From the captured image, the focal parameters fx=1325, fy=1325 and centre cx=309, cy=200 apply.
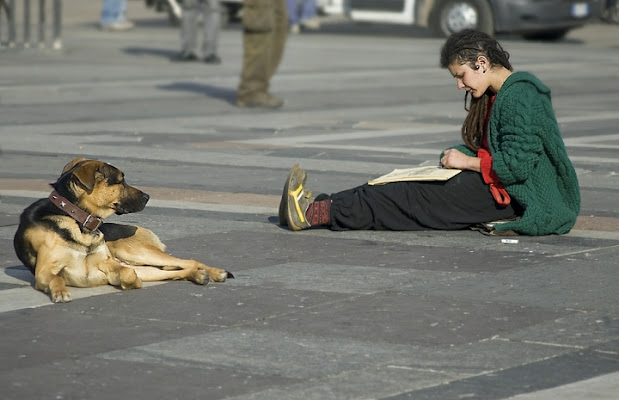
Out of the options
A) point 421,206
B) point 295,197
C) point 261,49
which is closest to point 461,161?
point 421,206

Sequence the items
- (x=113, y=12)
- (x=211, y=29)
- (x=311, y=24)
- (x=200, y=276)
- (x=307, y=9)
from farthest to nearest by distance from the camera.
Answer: (x=311, y=24), (x=113, y=12), (x=307, y=9), (x=211, y=29), (x=200, y=276)

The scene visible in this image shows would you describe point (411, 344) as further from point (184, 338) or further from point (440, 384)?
point (184, 338)

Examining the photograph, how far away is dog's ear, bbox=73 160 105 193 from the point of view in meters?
6.09

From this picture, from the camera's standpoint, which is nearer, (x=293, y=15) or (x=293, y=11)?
(x=293, y=11)

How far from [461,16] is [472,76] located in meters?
17.5

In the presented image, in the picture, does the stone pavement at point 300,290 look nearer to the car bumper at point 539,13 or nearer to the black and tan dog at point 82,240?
the black and tan dog at point 82,240

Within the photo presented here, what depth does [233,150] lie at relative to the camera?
37.6 ft

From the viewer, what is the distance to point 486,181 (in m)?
7.54

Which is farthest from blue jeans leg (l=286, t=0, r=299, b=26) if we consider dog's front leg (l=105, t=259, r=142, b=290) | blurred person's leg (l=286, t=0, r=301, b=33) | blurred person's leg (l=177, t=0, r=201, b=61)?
dog's front leg (l=105, t=259, r=142, b=290)

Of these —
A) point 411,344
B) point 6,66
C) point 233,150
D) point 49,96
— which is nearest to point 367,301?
point 411,344

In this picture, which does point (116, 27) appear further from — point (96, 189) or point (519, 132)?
point (96, 189)

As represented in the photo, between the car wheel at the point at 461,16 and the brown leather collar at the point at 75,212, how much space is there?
59.8 ft

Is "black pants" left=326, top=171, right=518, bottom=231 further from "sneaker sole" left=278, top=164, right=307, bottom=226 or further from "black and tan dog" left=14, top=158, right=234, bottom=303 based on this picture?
"black and tan dog" left=14, top=158, right=234, bottom=303

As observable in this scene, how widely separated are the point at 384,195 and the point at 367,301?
1838 millimetres
